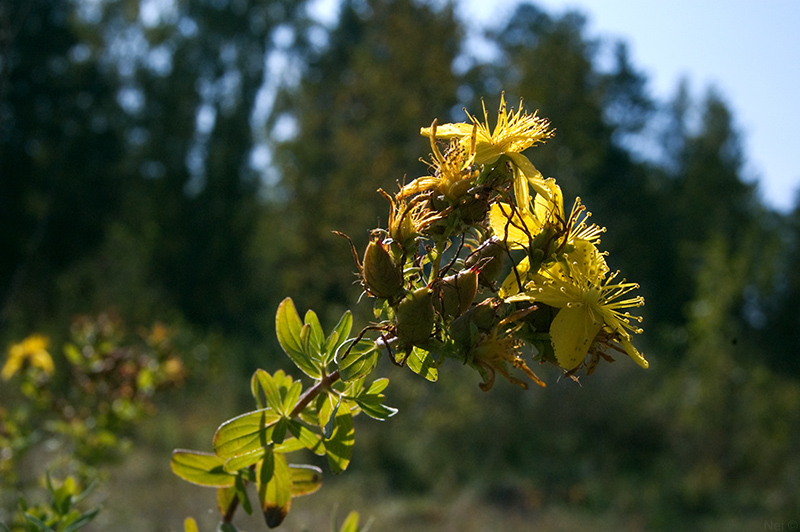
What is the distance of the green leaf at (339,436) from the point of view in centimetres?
101

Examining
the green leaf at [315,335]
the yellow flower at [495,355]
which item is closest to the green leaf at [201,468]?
the green leaf at [315,335]

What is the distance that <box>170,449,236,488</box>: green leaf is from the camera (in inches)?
41.6

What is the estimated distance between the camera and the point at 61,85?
9.69 meters

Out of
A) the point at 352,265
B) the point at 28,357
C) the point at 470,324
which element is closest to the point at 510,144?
the point at 470,324

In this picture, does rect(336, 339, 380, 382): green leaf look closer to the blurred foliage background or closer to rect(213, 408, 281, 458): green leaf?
rect(213, 408, 281, 458): green leaf

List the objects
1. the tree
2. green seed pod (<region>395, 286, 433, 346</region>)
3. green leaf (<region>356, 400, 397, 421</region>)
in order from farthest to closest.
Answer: the tree
green leaf (<region>356, 400, 397, 421</region>)
green seed pod (<region>395, 286, 433, 346</region>)

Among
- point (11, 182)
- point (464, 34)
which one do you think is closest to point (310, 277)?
point (464, 34)

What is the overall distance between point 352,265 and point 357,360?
5835 millimetres

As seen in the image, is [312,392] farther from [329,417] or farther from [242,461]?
[242,461]

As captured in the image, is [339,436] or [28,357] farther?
[28,357]

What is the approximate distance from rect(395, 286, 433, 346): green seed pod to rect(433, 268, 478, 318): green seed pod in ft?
0.23

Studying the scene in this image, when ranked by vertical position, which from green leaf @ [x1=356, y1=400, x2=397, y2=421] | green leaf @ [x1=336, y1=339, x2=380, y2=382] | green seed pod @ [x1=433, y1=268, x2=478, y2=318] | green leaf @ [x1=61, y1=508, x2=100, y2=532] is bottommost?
green leaf @ [x1=61, y1=508, x2=100, y2=532]

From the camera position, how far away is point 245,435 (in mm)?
1013

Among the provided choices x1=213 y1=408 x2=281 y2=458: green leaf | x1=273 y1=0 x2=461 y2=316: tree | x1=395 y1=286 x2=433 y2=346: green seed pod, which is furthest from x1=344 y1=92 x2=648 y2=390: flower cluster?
x1=273 y1=0 x2=461 y2=316: tree
